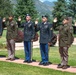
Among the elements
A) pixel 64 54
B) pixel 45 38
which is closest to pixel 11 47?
pixel 45 38

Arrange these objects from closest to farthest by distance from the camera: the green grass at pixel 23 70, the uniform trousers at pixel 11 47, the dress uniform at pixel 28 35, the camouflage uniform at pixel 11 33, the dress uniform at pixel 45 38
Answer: the green grass at pixel 23 70, the dress uniform at pixel 45 38, the dress uniform at pixel 28 35, the camouflage uniform at pixel 11 33, the uniform trousers at pixel 11 47

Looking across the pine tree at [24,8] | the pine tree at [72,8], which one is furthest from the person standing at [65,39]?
the pine tree at [24,8]

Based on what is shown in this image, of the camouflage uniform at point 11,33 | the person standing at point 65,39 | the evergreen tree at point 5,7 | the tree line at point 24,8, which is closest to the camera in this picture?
the person standing at point 65,39

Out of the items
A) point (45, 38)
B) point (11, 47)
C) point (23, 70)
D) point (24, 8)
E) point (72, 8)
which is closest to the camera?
point (23, 70)

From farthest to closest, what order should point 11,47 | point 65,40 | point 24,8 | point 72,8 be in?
point 24,8, point 72,8, point 11,47, point 65,40

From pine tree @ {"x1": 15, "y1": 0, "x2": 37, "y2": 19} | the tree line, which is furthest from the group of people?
pine tree @ {"x1": 15, "y1": 0, "x2": 37, "y2": 19}

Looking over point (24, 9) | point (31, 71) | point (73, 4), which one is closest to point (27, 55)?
point (31, 71)

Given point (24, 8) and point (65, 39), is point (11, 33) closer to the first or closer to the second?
point (65, 39)

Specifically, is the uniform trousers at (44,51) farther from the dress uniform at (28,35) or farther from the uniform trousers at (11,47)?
the uniform trousers at (11,47)

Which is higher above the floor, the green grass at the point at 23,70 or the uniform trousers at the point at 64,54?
the uniform trousers at the point at 64,54

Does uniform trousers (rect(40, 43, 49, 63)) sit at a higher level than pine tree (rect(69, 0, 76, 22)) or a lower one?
lower

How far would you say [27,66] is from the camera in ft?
38.3

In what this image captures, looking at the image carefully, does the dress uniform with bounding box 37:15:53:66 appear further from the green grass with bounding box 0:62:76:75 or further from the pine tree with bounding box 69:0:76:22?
the pine tree with bounding box 69:0:76:22

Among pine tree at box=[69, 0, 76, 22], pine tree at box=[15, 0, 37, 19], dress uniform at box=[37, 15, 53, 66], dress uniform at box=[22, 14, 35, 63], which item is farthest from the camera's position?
pine tree at box=[15, 0, 37, 19]
